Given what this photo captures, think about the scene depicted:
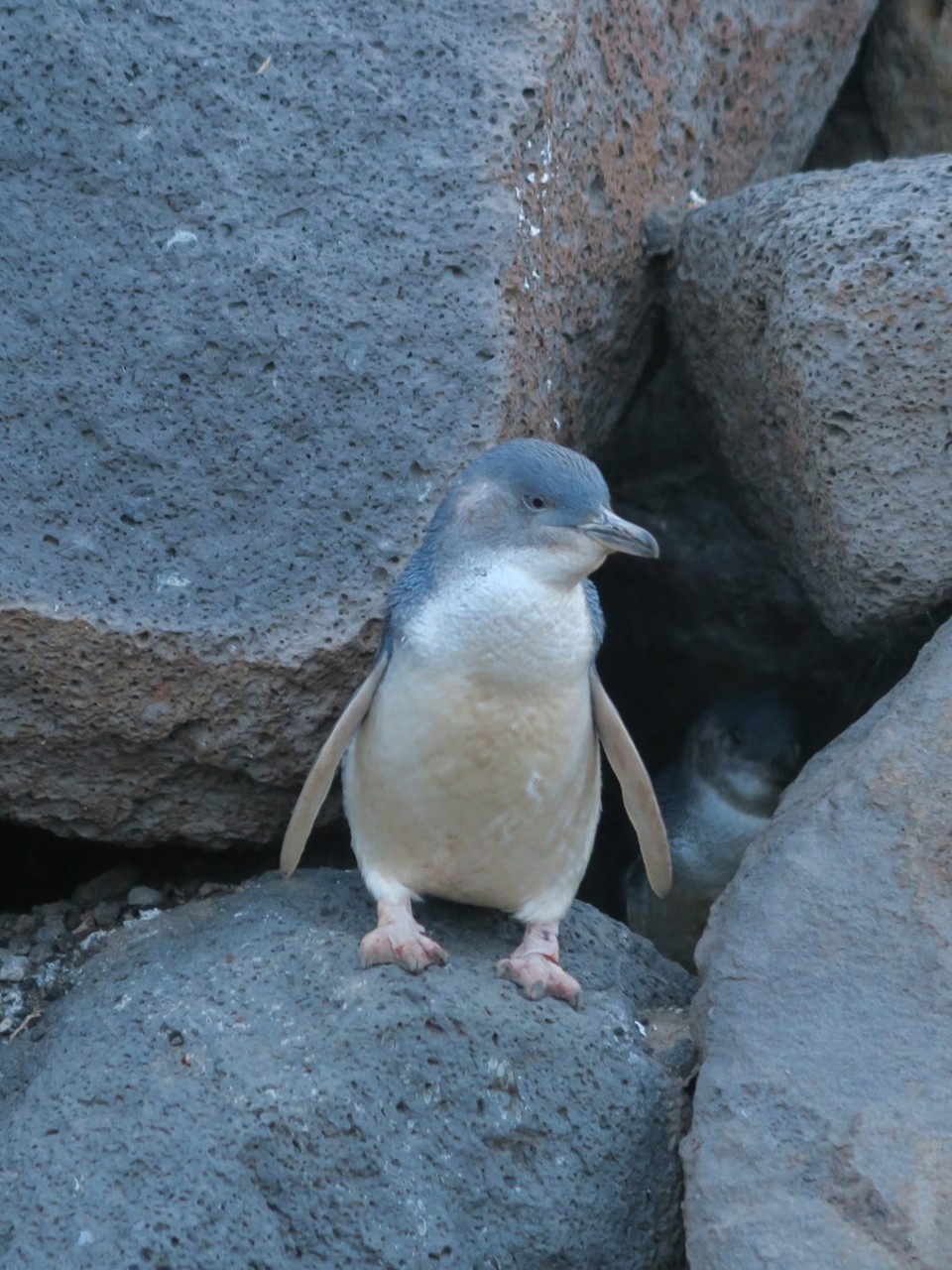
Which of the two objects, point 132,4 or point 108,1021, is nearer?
point 108,1021

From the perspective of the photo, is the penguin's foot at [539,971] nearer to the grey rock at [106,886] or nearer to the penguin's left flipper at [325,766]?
the penguin's left flipper at [325,766]

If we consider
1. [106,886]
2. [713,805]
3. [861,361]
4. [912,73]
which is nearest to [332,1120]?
[106,886]

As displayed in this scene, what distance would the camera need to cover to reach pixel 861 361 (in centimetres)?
344

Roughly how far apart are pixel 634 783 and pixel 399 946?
2.06ft

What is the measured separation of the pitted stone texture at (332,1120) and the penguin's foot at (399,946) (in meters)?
0.03

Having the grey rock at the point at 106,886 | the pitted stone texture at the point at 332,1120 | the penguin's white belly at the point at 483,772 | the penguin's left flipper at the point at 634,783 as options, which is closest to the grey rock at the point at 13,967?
the grey rock at the point at 106,886

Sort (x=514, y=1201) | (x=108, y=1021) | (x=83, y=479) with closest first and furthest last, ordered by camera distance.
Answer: (x=514, y=1201)
(x=108, y=1021)
(x=83, y=479)

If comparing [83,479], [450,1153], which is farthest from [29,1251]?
[83,479]

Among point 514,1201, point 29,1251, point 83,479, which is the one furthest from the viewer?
point 83,479

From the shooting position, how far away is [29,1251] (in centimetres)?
277

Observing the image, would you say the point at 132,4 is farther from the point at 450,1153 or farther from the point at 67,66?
the point at 450,1153

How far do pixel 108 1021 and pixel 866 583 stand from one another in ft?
5.98

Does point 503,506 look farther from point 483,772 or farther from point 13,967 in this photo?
point 13,967

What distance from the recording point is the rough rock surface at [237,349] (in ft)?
11.4
